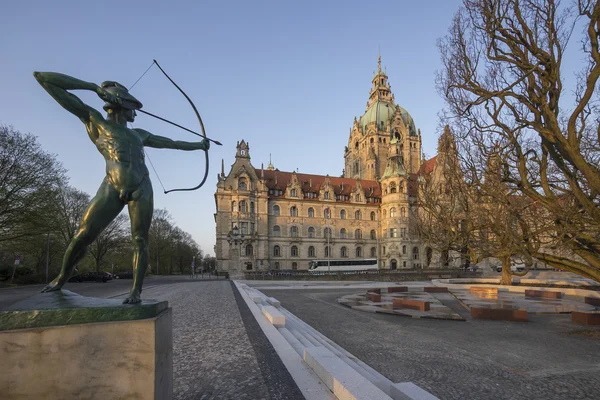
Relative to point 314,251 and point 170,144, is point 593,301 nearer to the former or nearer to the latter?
point 170,144

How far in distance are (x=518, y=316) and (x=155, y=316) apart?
13.2 m

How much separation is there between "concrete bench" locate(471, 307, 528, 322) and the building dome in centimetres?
7373

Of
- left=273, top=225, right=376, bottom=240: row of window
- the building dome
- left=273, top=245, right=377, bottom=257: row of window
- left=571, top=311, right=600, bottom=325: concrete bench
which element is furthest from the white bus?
left=571, top=311, right=600, bottom=325: concrete bench

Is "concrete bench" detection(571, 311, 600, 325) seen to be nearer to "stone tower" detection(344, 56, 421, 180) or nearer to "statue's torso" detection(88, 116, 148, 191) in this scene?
"statue's torso" detection(88, 116, 148, 191)

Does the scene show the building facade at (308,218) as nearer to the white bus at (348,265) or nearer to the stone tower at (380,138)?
the white bus at (348,265)

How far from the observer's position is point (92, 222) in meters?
3.74

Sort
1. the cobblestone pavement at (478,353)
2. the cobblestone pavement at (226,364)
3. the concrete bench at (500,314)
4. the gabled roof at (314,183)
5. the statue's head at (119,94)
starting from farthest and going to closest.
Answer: the gabled roof at (314,183) < the concrete bench at (500,314) < the cobblestone pavement at (478,353) < the cobblestone pavement at (226,364) < the statue's head at (119,94)

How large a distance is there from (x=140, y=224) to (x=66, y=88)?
162 centimetres

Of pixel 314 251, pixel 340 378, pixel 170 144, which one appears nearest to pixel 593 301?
pixel 340 378

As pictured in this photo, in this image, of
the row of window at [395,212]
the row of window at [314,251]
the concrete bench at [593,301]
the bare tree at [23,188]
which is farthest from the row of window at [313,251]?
the concrete bench at [593,301]

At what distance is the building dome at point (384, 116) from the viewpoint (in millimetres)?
83312

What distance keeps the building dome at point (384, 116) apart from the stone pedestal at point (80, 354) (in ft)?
274

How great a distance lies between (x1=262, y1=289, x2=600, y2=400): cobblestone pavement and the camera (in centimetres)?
571

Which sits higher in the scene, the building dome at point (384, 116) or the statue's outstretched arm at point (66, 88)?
the building dome at point (384, 116)
